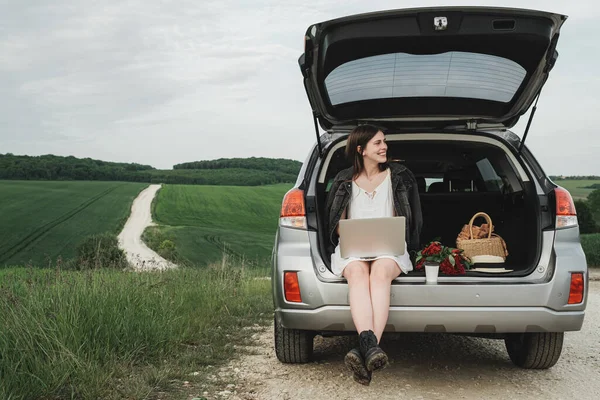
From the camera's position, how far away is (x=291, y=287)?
13.3 feet

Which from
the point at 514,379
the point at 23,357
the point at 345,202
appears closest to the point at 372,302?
the point at 345,202

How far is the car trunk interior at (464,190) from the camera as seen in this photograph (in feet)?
15.6

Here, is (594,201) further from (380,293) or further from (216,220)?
(380,293)

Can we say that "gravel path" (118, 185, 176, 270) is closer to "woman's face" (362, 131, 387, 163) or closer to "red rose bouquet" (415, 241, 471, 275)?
"woman's face" (362, 131, 387, 163)

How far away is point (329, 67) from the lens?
4184 millimetres

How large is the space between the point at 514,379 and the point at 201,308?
10.8ft

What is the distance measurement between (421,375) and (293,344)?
0.88 meters

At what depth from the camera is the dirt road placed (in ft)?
13.0

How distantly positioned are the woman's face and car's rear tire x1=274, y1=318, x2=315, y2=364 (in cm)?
126

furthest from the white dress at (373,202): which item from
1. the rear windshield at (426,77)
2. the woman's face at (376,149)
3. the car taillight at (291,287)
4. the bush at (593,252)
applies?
the bush at (593,252)

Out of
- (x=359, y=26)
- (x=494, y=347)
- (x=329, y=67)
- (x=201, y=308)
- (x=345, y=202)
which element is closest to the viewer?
(x=359, y=26)

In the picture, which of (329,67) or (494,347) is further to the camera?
(494,347)

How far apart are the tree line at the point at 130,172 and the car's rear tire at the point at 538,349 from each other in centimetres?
8655

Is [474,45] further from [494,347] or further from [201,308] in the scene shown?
[201,308]
